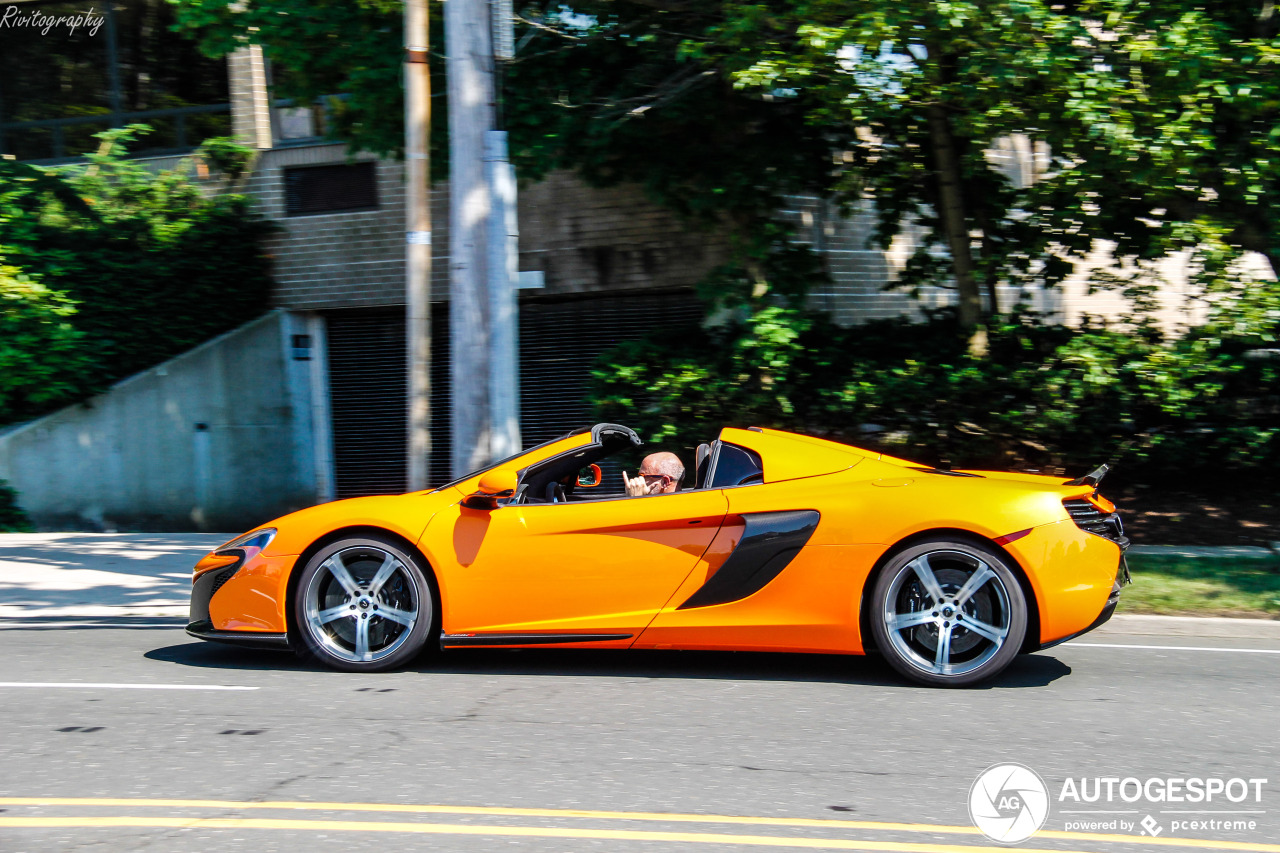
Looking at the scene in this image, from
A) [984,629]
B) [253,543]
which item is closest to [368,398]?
[253,543]

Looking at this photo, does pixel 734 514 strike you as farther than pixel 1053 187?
No

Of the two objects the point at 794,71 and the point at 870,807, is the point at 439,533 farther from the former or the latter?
the point at 794,71

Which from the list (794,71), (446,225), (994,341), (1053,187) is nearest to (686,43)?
(794,71)

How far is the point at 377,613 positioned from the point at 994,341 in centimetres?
691

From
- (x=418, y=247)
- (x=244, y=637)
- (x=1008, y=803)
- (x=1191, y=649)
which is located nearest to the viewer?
(x=1008, y=803)

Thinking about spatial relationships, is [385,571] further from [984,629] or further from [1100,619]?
[1100,619]

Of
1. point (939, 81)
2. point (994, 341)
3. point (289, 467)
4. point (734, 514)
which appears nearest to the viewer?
point (734, 514)

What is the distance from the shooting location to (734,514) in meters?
5.54

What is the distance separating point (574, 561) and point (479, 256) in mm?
3453

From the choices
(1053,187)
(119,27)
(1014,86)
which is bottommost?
(1053,187)

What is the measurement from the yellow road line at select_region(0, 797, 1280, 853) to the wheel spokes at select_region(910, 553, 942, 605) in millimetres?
1782

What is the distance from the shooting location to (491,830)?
3674 mm

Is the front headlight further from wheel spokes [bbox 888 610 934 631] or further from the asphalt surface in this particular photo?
wheel spokes [bbox 888 610 934 631]

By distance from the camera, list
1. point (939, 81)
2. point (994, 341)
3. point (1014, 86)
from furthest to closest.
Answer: point (994, 341)
point (939, 81)
point (1014, 86)
